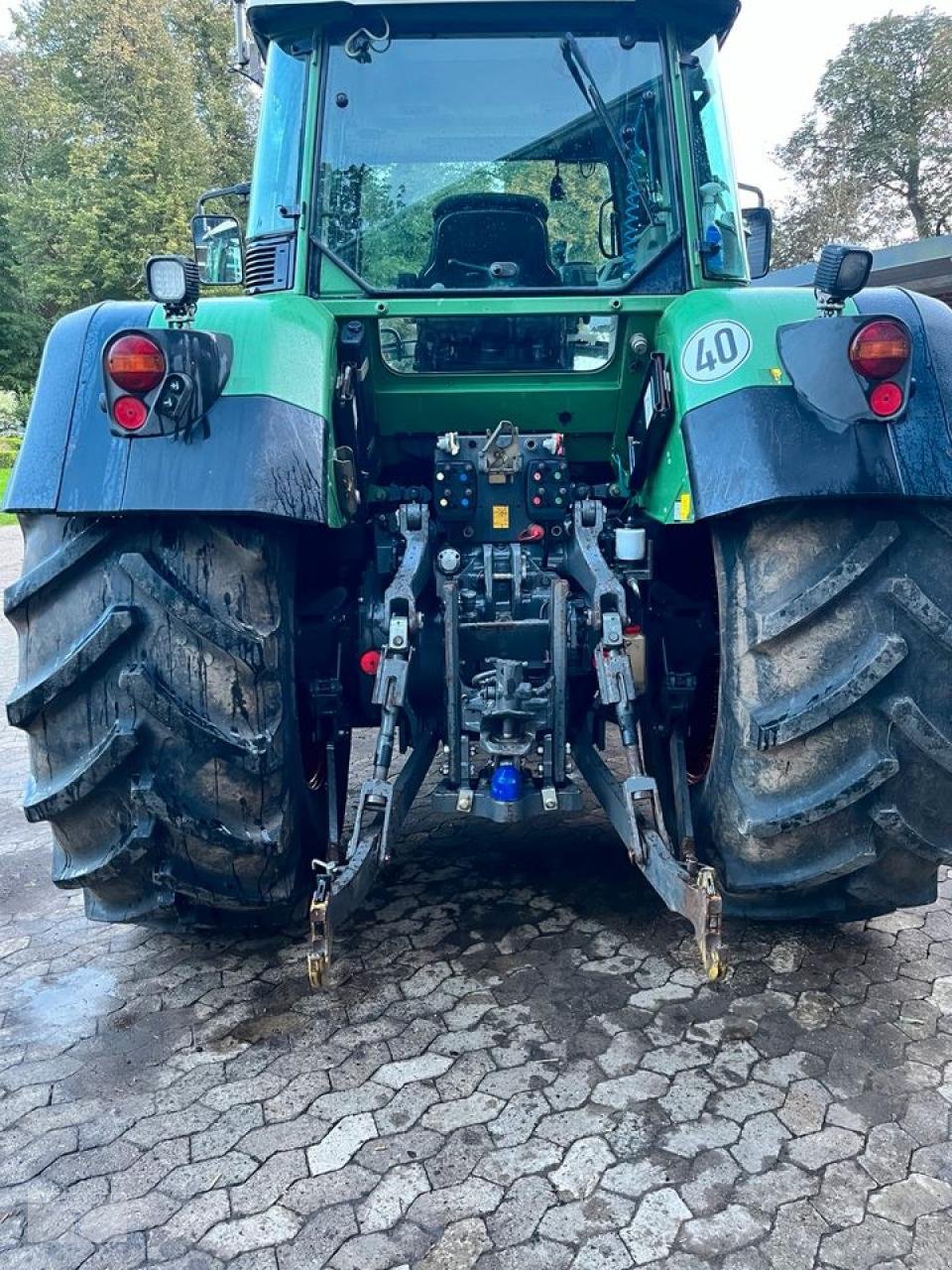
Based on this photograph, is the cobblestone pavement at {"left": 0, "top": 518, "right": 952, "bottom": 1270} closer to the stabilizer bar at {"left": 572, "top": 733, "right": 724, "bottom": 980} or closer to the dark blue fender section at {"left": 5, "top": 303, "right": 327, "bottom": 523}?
the stabilizer bar at {"left": 572, "top": 733, "right": 724, "bottom": 980}

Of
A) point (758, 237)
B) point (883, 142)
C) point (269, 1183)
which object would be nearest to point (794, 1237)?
point (269, 1183)

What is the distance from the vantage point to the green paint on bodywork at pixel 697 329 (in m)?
2.48

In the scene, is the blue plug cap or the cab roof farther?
the cab roof

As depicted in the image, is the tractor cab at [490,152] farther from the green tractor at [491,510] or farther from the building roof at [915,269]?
the building roof at [915,269]

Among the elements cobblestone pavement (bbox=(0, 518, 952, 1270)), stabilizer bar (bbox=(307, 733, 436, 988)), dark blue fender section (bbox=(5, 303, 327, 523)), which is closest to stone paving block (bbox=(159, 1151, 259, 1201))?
cobblestone pavement (bbox=(0, 518, 952, 1270))

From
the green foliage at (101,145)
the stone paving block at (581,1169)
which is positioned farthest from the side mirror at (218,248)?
the green foliage at (101,145)

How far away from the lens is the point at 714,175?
127 inches

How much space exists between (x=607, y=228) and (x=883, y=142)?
89.8 feet

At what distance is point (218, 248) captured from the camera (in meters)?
3.81

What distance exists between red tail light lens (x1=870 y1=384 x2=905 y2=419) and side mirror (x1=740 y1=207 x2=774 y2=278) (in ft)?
6.21

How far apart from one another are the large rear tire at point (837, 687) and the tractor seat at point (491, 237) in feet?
4.03

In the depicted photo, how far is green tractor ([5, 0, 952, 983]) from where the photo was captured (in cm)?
233

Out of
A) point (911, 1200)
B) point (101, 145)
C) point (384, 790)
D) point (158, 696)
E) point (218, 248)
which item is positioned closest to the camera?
point (911, 1200)

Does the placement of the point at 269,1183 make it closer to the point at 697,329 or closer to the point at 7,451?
the point at 697,329
